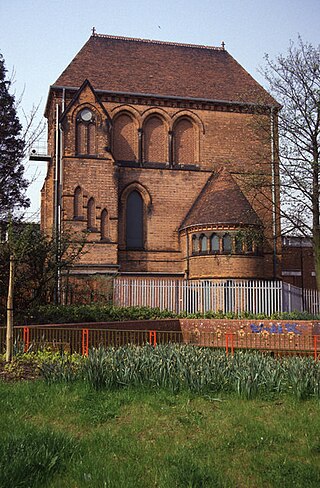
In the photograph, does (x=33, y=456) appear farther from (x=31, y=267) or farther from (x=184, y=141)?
(x=184, y=141)

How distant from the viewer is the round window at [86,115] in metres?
30.9

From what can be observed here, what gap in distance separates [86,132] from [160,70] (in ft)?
26.0

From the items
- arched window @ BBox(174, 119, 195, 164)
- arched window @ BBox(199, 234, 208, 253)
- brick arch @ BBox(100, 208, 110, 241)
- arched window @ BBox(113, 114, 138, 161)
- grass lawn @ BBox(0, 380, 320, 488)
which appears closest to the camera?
grass lawn @ BBox(0, 380, 320, 488)

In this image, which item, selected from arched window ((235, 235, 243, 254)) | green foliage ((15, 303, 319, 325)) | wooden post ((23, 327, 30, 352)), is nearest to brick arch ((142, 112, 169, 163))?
arched window ((235, 235, 243, 254))

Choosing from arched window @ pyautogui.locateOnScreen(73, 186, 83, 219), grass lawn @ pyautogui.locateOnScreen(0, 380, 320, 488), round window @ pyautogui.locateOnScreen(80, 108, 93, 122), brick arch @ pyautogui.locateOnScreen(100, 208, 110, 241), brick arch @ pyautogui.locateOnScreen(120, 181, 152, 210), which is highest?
round window @ pyautogui.locateOnScreen(80, 108, 93, 122)

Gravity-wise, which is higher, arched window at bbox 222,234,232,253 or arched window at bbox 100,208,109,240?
arched window at bbox 100,208,109,240

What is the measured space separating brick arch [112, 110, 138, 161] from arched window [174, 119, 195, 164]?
253 cm

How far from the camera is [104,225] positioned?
30.5m

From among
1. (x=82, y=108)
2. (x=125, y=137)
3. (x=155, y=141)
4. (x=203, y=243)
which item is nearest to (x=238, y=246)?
(x=203, y=243)

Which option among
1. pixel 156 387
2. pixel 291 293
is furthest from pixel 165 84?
pixel 156 387

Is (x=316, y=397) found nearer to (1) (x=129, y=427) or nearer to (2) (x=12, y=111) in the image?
(1) (x=129, y=427)

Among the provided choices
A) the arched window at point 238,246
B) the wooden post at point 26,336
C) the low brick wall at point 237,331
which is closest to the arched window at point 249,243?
the arched window at point 238,246

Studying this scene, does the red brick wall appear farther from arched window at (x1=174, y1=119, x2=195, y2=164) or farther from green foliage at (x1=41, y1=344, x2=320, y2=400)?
green foliage at (x1=41, y1=344, x2=320, y2=400)

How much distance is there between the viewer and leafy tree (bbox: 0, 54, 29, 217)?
28.0 meters
